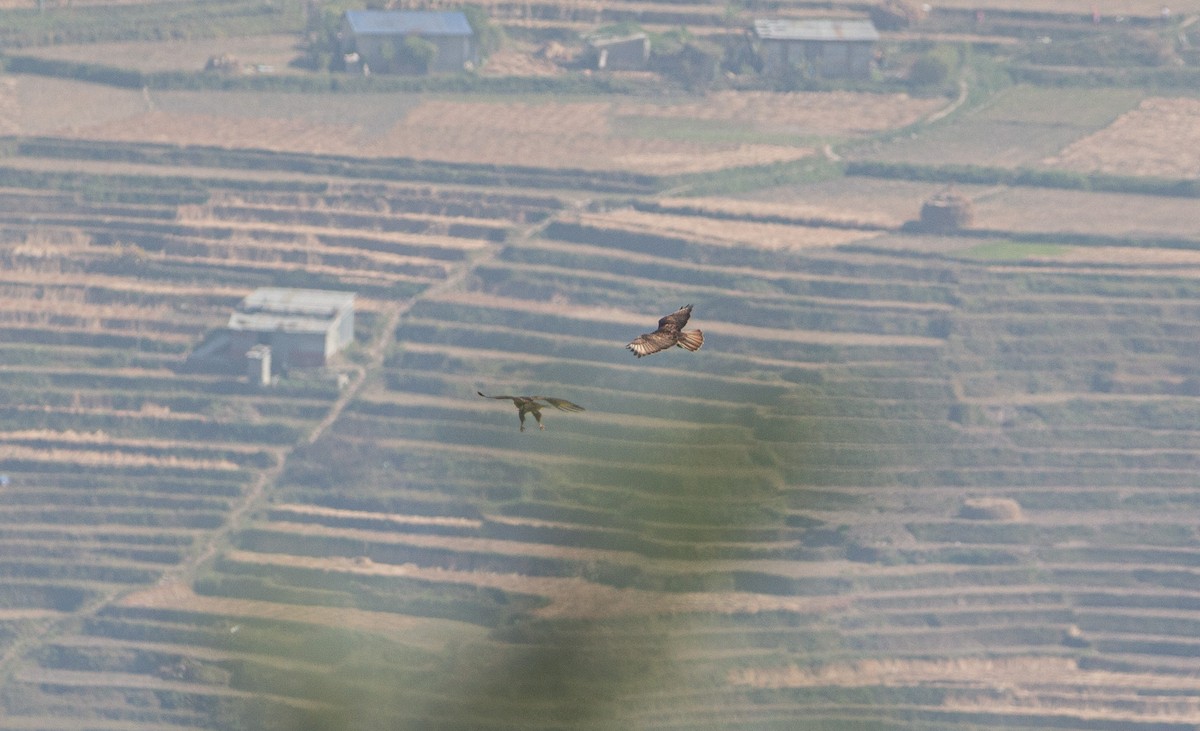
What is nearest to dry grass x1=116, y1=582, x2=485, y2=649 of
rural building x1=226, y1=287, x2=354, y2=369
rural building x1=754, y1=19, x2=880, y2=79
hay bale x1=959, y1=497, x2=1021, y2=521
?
rural building x1=226, y1=287, x2=354, y2=369

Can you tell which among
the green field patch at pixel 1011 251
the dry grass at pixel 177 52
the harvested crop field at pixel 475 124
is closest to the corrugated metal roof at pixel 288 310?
the harvested crop field at pixel 475 124

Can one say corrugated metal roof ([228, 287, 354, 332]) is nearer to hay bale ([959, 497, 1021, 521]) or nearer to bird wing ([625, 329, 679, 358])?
hay bale ([959, 497, 1021, 521])

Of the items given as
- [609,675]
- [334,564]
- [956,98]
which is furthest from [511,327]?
[956,98]

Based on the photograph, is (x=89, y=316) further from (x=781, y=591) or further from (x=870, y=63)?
(x=870, y=63)

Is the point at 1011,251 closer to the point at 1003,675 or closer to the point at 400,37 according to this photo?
the point at 1003,675

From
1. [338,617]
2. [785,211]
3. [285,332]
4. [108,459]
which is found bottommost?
[338,617]

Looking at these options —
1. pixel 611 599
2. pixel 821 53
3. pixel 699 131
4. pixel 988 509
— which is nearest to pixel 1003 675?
pixel 988 509
